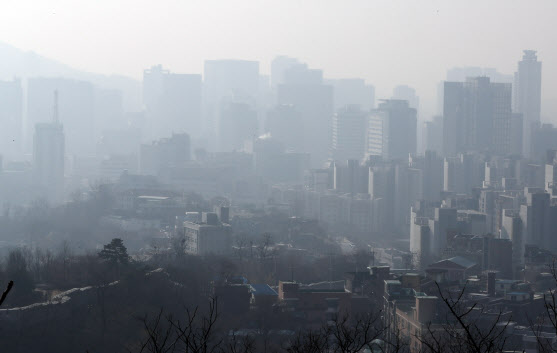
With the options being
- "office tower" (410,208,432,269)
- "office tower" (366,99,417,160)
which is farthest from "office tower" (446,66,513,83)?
"office tower" (410,208,432,269)

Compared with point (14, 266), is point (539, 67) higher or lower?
higher

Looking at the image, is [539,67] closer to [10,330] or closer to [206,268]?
[206,268]

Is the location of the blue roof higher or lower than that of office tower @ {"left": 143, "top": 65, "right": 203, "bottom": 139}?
lower

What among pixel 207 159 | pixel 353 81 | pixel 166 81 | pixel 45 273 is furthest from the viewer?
pixel 353 81

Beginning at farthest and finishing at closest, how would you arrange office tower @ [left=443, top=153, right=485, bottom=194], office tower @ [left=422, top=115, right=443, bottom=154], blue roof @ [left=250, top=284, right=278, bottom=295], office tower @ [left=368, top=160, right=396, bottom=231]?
office tower @ [left=422, top=115, right=443, bottom=154] < office tower @ [left=443, top=153, right=485, bottom=194] < office tower @ [left=368, top=160, right=396, bottom=231] < blue roof @ [left=250, top=284, right=278, bottom=295]

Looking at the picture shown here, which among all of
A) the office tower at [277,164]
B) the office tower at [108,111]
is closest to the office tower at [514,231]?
the office tower at [277,164]

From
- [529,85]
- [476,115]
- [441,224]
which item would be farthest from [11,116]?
[441,224]

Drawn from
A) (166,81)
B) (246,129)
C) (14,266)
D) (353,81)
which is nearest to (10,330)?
(14,266)

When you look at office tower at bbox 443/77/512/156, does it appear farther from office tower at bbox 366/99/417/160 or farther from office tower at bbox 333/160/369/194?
office tower at bbox 333/160/369/194
